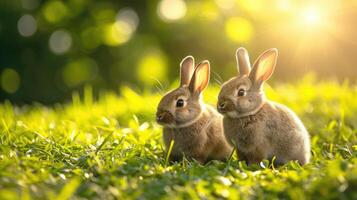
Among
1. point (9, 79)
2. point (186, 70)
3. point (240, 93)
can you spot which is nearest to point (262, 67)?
point (240, 93)

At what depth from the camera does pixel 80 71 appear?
18.3 m

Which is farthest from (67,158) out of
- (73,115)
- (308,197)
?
(73,115)

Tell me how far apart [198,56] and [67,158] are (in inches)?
449

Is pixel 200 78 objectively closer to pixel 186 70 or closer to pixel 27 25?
pixel 186 70

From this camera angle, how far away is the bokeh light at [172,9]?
15.7 metres

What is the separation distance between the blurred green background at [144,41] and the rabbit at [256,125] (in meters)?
9.31

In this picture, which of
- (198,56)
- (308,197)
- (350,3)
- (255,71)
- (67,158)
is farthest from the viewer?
(198,56)

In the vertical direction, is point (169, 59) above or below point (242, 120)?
below

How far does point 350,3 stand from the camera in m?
15.4

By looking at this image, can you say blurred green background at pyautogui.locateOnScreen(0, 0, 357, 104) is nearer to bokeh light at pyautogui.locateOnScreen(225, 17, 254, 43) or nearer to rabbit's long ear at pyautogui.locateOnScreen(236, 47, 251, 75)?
bokeh light at pyautogui.locateOnScreen(225, 17, 254, 43)

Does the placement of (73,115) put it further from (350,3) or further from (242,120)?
(350,3)

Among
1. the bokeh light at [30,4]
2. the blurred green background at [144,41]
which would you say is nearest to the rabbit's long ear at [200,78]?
the blurred green background at [144,41]

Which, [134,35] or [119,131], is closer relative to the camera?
[119,131]

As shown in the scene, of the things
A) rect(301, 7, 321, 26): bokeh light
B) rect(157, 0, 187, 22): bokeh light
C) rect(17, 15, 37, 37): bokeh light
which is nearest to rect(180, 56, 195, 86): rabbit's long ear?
rect(301, 7, 321, 26): bokeh light
